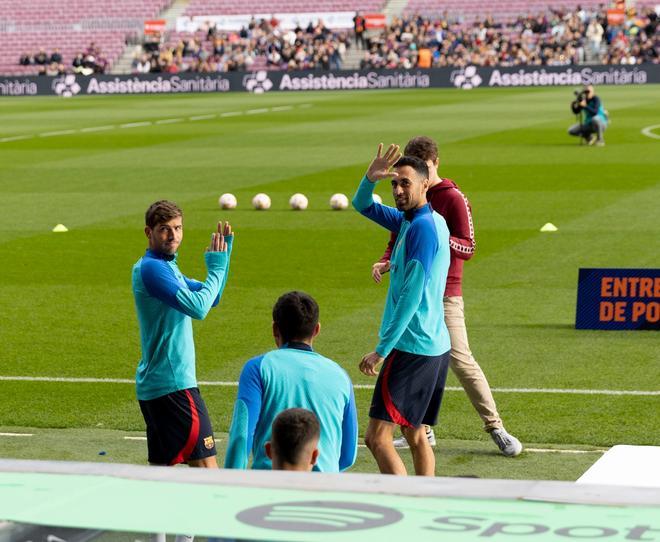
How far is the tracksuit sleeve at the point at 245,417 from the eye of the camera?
571 cm

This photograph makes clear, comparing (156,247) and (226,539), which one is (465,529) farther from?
(156,247)

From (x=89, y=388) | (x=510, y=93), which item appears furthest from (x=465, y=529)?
(x=510, y=93)

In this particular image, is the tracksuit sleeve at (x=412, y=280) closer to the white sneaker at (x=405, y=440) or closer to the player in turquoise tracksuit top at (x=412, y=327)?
the player in turquoise tracksuit top at (x=412, y=327)

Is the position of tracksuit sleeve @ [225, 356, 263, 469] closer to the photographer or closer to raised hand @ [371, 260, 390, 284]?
raised hand @ [371, 260, 390, 284]

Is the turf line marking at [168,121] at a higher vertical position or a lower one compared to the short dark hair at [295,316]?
lower

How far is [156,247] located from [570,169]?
22374mm

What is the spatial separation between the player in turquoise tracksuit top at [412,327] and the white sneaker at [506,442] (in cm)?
142

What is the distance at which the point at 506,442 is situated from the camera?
945 cm

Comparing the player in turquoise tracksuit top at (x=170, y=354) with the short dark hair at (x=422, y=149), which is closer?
the player in turquoise tracksuit top at (x=170, y=354)

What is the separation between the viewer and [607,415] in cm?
1060

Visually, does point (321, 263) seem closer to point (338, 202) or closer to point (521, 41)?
point (338, 202)

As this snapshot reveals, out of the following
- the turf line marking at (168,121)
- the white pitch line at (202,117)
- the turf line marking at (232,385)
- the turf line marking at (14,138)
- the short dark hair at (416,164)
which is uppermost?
the short dark hair at (416,164)

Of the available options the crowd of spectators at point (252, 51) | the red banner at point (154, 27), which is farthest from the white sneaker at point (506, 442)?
the red banner at point (154, 27)

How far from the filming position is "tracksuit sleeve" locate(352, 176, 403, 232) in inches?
344
